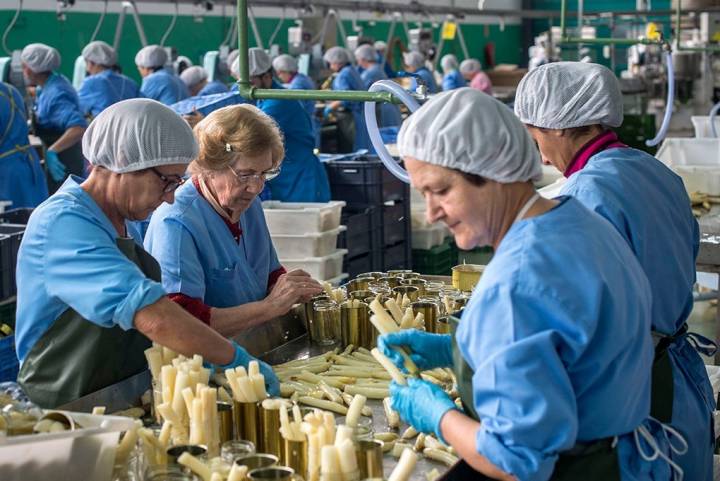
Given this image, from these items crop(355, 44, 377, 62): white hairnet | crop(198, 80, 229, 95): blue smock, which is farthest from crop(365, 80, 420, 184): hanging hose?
crop(355, 44, 377, 62): white hairnet

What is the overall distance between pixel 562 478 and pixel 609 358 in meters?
0.31

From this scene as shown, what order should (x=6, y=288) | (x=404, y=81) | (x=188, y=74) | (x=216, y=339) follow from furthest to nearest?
(x=404, y=81)
(x=188, y=74)
(x=6, y=288)
(x=216, y=339)

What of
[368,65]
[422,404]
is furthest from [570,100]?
[368,65]

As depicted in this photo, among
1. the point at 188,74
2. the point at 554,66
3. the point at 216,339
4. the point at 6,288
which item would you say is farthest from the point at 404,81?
the point at 216,339

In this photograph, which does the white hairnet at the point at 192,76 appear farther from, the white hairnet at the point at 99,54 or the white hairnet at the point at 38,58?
the white hairnet at the point at 38,58

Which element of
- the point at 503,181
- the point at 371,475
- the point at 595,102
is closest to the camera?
the point at 503,181

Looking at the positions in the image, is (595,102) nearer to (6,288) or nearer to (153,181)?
(153,181)

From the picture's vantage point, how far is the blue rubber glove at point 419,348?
2441 millimetres

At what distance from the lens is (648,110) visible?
Result: 14031 millimetres

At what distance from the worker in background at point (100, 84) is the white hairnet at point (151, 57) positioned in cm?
57

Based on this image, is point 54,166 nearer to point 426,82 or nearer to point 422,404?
point 426,82

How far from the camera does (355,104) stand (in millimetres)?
10500

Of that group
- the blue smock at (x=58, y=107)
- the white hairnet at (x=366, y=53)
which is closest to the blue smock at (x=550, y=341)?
the blue smock at (x=58, y=107)

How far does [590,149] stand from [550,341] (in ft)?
4.63
